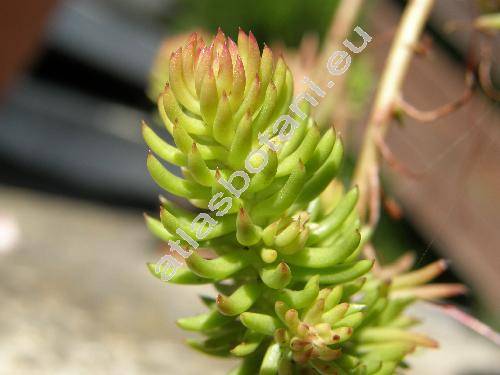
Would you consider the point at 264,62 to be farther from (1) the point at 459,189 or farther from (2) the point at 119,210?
(2) the point at 119,210

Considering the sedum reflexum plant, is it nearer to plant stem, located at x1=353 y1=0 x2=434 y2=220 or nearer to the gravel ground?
plant stem, located at x1=353 y1=0 x2=434 y2=220

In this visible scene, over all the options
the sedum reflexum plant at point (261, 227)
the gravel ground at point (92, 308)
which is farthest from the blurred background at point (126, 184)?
the sedum reflexum plant at point (261, 227)

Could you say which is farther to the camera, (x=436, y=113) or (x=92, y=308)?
(x=92, y=308)

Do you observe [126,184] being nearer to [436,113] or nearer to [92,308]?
[92,308]

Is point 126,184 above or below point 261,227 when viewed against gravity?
above

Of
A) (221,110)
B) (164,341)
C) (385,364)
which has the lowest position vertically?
(385,364)

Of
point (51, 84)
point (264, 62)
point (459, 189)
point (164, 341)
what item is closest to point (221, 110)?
point (264, 62)

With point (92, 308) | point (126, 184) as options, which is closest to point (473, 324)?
point (92, 308)
